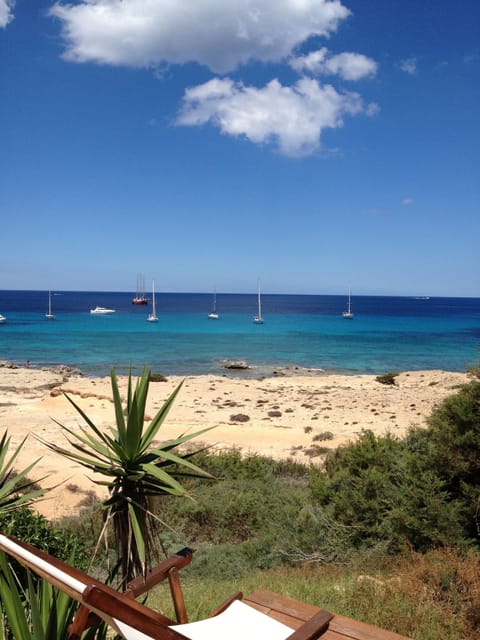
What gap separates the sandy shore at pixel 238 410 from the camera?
1459 cm

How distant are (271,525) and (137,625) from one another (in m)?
5.96

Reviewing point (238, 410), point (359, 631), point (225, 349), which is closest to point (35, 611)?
point (359, 631)

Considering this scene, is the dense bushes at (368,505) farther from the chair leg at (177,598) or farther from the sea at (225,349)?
the sea at (225,349)

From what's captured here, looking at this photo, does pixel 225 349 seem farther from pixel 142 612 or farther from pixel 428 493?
pixel 142 612

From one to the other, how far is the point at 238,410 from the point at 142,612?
2207 cm

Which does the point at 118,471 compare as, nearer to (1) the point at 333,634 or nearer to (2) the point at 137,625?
(2) the point at 137,625

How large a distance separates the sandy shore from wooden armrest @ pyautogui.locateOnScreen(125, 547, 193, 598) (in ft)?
22.2

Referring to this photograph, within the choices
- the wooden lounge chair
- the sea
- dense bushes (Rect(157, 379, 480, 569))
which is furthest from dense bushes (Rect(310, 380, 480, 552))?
the sea

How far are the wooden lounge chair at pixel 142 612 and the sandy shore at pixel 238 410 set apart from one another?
22.8 ft

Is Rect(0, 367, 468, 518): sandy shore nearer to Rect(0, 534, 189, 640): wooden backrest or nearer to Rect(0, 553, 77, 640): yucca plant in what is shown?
Rect(0, 553, 77, 640): yucca plant

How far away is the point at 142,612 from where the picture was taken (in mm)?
2002

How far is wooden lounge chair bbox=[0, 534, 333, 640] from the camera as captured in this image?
1.98 meters

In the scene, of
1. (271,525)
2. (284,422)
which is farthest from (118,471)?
(284,422)

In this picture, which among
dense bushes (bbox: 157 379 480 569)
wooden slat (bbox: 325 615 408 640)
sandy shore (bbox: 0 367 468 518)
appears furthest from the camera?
sandy shore (bbox: 0 367 468 518)
